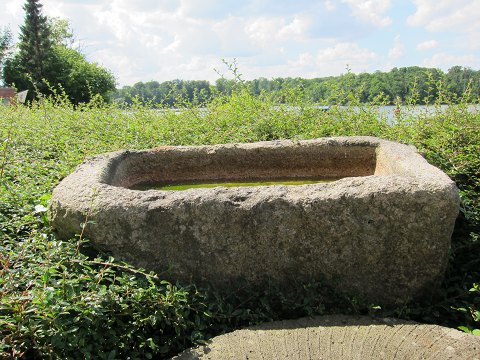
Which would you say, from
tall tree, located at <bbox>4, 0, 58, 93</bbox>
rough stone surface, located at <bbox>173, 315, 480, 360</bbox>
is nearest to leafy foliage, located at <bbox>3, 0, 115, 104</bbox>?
tall tree, located at <bbox>4, 0, 58, 93</bbox>

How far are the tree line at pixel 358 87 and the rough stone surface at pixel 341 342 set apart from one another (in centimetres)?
424

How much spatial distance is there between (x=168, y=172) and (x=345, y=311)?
247 centimetres

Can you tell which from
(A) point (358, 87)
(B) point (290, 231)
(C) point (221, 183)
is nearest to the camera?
(B) point (290, 231)

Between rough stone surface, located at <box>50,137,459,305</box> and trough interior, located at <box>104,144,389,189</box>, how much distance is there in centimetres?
145

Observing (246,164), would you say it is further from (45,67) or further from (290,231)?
(45,67)

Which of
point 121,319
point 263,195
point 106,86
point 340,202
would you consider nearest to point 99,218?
point 121,319

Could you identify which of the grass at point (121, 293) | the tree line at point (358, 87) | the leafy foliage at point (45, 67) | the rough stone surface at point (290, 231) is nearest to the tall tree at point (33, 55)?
the leafy foliage at point (45, 67)

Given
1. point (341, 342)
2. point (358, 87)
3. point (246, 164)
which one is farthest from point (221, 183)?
point (358, 87)

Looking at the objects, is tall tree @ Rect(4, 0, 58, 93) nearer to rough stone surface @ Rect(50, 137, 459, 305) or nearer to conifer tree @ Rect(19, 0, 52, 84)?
conifer tree @ Rect(19, 0, 52, 84)

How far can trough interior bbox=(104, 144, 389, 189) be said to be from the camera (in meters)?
4.26

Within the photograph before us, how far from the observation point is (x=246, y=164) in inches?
177

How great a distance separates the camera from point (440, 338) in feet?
7.43

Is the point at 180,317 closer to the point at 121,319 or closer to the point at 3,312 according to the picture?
the point at 121,319

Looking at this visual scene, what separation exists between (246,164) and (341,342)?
2.48 meters
